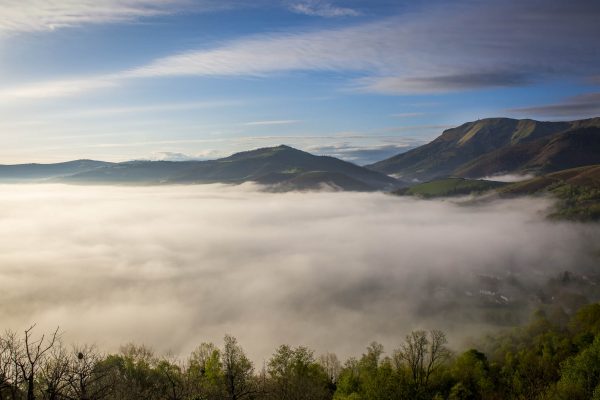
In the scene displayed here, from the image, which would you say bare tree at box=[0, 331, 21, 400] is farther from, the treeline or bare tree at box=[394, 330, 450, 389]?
bare tree at box=[394, 330, 450, 389]

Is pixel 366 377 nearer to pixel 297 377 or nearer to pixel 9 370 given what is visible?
Answer: pixel 297 377

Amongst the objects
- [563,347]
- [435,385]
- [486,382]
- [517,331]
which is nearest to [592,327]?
[563,347]

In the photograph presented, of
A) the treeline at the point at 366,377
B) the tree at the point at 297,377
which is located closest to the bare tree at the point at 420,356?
the treeline at the point at 366,377

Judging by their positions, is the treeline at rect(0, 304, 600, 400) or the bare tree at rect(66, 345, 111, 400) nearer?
the bare tree at rect(66, 345, 111, 400)

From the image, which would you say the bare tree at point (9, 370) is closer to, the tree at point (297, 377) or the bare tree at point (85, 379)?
the bare tree at point (85, 379)

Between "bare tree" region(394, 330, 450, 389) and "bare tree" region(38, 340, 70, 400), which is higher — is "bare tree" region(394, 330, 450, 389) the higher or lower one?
the lower one

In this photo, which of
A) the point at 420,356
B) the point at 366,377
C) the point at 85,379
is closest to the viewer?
the point at 85,379

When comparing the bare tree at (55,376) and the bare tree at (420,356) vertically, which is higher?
the bare tree at (55,376)

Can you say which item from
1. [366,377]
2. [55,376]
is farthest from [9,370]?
[366,377]

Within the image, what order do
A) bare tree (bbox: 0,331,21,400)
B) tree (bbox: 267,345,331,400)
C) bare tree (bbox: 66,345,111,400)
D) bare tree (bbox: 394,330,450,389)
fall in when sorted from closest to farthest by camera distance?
bare tree (bbox: 0,331,21,400)
bare tree (bbox: 66,345,111,400)
tree (bbox: 267,345,331,400)
bare tree (bbox: 394,330,450,389)

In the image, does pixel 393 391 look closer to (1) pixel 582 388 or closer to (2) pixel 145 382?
(1) pixel 582 388

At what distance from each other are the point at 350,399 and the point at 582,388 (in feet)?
110

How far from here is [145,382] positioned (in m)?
81.1

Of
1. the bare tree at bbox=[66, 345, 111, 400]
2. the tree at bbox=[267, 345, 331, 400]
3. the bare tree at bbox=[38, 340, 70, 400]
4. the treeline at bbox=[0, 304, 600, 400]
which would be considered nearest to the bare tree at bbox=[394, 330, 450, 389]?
the treeline at bbox=[0, 304, 600, 400]
